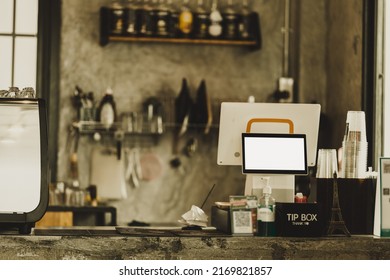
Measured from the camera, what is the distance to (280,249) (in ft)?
9.02

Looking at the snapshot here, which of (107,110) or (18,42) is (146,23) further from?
(18,42)

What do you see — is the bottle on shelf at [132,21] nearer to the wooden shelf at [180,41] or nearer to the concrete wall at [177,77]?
the wooden shelf at [180,41]

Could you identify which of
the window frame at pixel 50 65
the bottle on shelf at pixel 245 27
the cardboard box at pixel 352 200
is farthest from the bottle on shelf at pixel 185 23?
the cardboard box at pixel 352 200

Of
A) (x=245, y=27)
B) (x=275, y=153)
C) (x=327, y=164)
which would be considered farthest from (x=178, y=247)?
(x=245, y=27)

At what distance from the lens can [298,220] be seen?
2.87 m

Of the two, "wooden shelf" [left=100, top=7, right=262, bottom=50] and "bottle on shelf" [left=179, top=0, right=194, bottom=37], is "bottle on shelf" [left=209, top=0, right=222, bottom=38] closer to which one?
"wooden shelf" [left=100, top=7, right=262, bottom=50]

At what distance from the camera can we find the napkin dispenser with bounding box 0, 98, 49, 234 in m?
2.80

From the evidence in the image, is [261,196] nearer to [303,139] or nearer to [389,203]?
[303,139]

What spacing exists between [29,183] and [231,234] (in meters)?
0.80

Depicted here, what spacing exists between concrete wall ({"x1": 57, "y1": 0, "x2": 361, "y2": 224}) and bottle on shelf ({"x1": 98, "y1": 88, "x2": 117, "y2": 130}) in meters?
0.19

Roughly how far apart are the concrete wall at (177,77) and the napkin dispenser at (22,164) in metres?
3.21

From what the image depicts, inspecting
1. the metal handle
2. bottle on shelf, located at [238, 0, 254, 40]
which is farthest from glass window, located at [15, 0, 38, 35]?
the metal handle

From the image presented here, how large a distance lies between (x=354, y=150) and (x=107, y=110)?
307 cm
